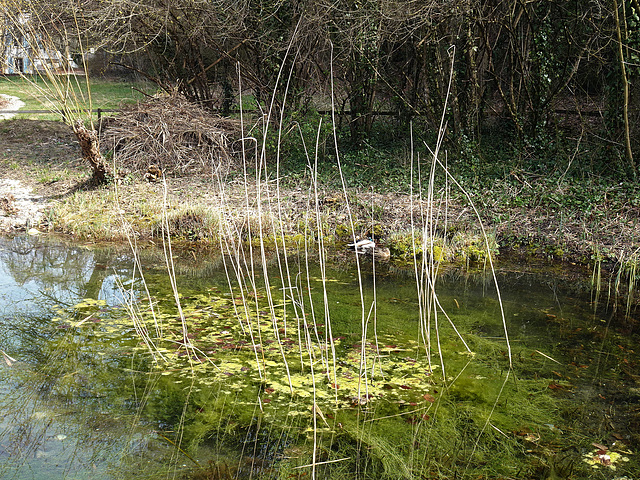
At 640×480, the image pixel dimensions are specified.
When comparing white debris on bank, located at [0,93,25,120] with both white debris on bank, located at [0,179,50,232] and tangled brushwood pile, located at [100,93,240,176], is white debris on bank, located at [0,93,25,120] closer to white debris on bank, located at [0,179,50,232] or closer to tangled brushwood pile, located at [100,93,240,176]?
tangled brushwood pile, located at [100,93,240,176]

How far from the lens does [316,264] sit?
6.13 metres

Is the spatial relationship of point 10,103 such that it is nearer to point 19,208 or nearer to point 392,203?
point 19,208

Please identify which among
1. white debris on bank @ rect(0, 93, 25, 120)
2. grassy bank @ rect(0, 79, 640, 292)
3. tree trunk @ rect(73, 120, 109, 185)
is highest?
white debris on bank @ rect(0, 93, 25, 120)

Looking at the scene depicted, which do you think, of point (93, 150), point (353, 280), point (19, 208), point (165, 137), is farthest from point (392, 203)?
point (19, 208)

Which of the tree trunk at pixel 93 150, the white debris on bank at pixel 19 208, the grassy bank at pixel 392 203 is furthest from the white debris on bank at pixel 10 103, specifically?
the tree trunk at pixel 93 150

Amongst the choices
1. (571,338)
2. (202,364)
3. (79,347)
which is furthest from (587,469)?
(79,347)

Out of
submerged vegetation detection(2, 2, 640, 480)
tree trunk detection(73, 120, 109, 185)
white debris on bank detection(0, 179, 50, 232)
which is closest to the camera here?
submerged vegetation detection(2, 2, 640, 480)

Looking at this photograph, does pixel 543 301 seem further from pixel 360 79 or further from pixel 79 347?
pixel 360 79

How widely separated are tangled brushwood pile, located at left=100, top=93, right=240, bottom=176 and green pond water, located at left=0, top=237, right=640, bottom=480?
11.8 feet

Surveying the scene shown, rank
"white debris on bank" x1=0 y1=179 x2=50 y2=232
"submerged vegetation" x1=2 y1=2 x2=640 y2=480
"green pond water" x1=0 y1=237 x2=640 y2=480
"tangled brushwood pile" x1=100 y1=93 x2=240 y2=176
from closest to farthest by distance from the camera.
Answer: "green pond water" x1=0 y1=237 x2=640 y2=480 → "submerged vegetation" x1=2 y1=2 x2=640 y2=480 → "white debris on bank" x1=0 y1=179 x2=50 y2=232 → "tangled brushwood pile" x1=100 y1=93 x2=240 y2=176

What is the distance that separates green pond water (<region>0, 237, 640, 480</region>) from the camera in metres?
2.72

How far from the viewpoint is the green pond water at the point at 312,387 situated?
8.93ft

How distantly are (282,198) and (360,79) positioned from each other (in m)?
2.66

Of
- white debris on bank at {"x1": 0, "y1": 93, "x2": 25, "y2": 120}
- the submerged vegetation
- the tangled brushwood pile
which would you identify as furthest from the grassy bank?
white debris on bank at {"x1": 0, "y1": 93, "x2": 25, "y2": 120}
